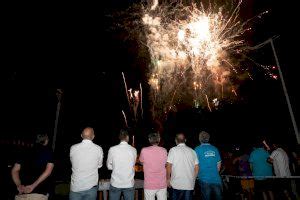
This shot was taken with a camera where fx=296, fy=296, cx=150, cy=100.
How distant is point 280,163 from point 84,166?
18.9 ft

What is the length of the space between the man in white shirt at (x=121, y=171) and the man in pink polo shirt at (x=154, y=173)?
0.29 metres

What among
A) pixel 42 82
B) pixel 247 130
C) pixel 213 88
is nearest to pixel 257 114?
pixel 247 130

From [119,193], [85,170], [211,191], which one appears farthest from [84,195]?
[211,191]

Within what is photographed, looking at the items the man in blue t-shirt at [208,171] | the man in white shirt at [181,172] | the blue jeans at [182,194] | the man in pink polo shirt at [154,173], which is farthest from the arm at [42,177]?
the man in blue t-shirt at [208,171]

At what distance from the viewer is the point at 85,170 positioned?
18.1 feet

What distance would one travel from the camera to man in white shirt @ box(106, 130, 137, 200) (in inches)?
230

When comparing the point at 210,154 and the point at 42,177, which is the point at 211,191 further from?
the point at 42,177

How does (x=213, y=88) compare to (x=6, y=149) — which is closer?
(x=6, y=149)

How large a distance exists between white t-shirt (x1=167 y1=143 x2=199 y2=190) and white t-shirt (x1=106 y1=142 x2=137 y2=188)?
2.75ft

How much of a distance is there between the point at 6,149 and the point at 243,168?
10.9m

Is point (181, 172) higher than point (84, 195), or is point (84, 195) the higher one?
point (181, 172)

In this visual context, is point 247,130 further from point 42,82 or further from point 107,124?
point 42,82

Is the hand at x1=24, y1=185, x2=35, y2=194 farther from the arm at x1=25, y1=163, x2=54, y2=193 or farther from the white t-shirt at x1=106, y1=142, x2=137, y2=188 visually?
the white t-shirt at x1=106, y1=142, x2=137, y2=188

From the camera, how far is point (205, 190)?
642 cm
